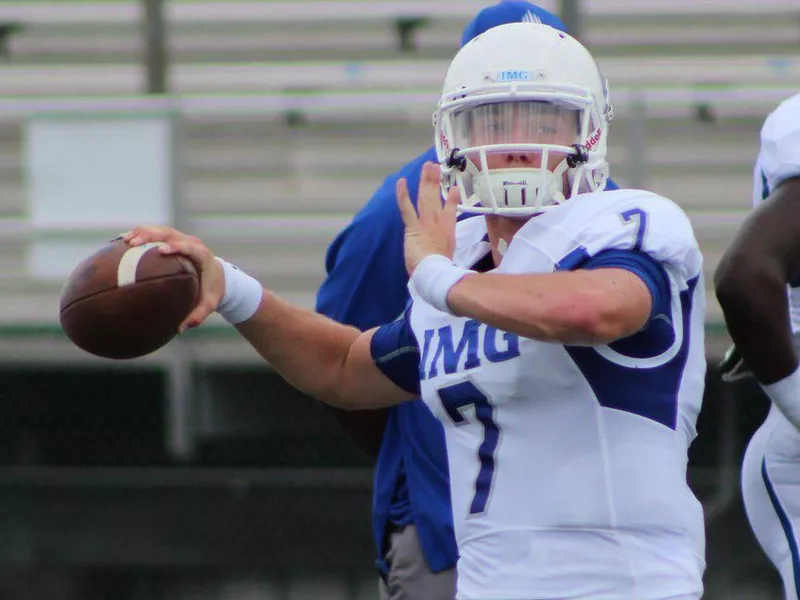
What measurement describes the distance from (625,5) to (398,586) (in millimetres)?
3953

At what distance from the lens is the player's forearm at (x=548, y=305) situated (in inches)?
79.2

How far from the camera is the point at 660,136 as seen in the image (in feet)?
19.8

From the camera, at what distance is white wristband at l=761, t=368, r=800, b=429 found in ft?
9.82

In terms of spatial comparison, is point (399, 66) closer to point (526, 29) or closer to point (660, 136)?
point (660, 136)

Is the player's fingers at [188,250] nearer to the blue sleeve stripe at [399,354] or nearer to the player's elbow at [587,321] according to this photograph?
the blue sleeve stripe at [399,354]

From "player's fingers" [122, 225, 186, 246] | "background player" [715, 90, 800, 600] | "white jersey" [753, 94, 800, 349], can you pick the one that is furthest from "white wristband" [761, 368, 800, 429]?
"player's fingers" [122, 225, 186, 246]

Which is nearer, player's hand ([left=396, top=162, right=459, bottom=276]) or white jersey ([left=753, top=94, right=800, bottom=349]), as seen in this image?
player's hand ([left=396, top=162, right=459, bottom=276])

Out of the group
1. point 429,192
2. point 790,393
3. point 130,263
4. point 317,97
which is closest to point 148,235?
point 130,263

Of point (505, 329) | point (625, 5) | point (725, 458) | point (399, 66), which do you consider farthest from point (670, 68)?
point (505, 329)

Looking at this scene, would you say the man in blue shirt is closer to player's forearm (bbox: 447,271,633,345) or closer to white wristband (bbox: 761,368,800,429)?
white wristband (bbox: 761,368,800,429)

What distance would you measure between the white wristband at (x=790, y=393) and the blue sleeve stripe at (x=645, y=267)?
0.93 meters

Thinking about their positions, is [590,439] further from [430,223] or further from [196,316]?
[196,316]

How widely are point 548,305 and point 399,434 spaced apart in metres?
1.26

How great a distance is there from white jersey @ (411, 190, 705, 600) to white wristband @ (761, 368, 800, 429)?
2.70 feet
